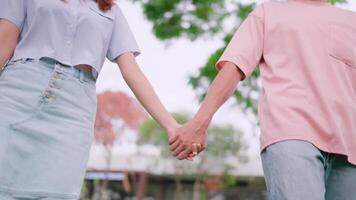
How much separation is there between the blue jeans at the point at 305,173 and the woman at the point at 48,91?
0.62m

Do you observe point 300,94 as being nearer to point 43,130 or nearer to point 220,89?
point 220,89

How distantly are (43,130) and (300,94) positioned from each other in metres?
0.85

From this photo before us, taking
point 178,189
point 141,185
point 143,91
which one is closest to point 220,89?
point 143,91

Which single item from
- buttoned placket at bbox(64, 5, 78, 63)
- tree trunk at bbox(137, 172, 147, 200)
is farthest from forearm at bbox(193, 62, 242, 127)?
tree trunk at bbox(137, 172, 147, 200)

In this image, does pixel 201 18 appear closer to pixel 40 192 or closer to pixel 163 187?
pixel 40 192

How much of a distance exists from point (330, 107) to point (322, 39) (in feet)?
0.90

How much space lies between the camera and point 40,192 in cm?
158

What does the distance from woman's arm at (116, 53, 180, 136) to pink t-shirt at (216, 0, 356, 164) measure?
280 millimetres

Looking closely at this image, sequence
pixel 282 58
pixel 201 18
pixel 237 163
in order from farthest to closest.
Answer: pixel 237 163, pixel 201 18, pixel 282 58

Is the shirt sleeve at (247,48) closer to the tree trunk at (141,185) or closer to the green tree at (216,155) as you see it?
the green tree at (216,155)

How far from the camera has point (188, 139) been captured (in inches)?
78.5

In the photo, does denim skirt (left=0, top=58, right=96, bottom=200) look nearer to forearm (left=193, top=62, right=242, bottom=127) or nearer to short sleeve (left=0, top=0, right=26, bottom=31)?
short sleeve (left=0, top=0, right=26, bottom=31)

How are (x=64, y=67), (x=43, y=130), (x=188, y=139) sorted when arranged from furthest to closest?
(x=188, y=139) < (x=64, y=67) < (x=43, y=130)

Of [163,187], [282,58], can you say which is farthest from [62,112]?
[163,187]
